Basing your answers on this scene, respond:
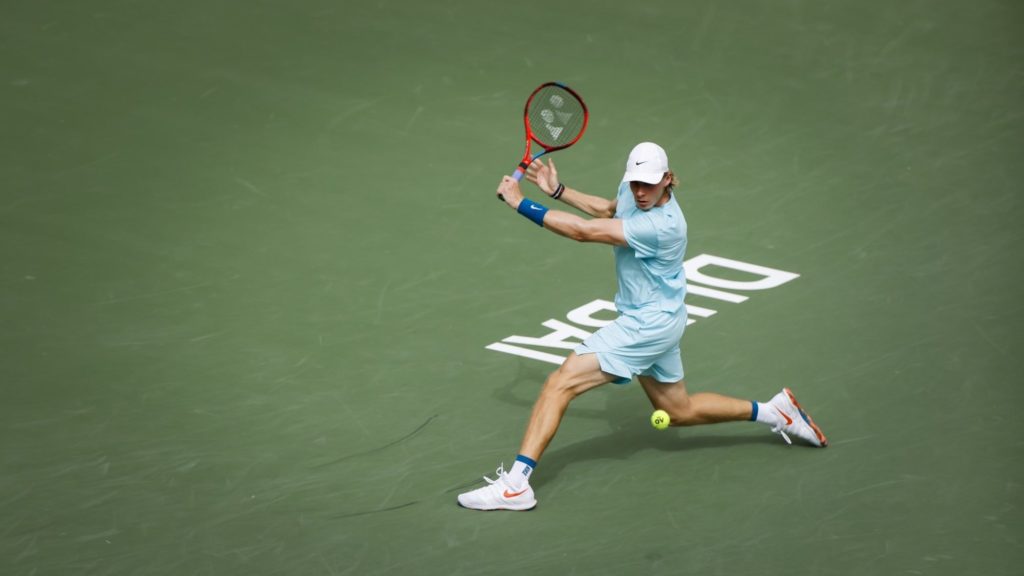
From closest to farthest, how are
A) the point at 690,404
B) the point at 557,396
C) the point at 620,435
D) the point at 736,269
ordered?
the point at 557,396
the point at 690,404
the point at 620,435
the point at 736,269

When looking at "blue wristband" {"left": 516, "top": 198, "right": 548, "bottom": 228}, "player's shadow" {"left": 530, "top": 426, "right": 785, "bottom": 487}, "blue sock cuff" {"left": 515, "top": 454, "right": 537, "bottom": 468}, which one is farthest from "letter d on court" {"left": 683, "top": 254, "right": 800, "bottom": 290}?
"blue sock cuff" {"left": 515, "top": 454, "right": 537, "bottom": 468}

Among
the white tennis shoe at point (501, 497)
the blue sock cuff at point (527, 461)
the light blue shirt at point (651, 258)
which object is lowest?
the white tennis shoe at point (501, 497)

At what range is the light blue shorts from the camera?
8086mm

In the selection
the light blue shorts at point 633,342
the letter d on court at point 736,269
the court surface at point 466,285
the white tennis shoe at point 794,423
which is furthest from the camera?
the letter d on court at point 736,269

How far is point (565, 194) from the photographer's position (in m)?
8.59

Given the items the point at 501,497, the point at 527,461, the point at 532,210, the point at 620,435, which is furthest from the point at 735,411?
the point at 532,210

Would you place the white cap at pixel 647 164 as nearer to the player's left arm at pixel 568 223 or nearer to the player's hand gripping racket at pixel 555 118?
the player's left arm at pixel 568 223

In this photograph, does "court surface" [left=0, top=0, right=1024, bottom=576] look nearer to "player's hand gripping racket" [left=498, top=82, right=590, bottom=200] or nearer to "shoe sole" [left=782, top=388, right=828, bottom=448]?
"shoe sole" [left=782, top=388, right=828, bottom=448]

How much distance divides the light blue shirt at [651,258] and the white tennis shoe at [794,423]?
3.07ft

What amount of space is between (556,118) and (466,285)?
2048 millimetres

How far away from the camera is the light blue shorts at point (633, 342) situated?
26.5ft

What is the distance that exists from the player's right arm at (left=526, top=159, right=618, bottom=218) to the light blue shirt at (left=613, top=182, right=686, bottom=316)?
246mm

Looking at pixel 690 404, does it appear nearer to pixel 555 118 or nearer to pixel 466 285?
pixel 555 118

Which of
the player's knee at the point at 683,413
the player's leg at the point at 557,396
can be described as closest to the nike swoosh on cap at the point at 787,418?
the player's knee at the point at 683,413
